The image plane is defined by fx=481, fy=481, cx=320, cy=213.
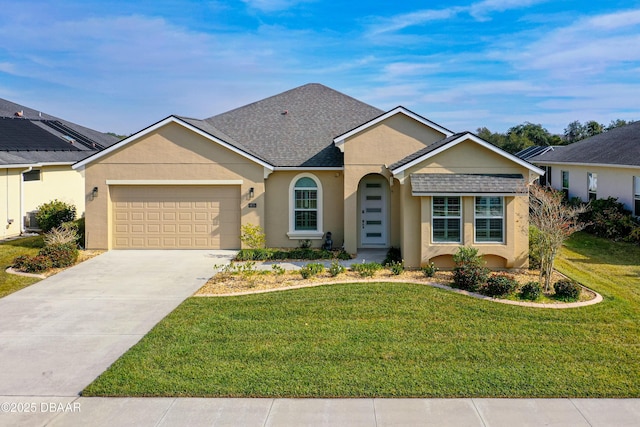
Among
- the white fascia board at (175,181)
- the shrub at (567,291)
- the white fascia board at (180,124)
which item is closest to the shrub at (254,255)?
the white fascia board at (175,181)

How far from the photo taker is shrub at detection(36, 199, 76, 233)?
19272mm

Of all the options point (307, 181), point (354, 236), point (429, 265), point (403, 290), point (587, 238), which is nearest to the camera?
point (403, 290)

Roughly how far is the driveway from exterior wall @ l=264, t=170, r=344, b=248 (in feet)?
7.72

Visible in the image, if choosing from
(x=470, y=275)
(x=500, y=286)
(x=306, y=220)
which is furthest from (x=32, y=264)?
(x=500, y=286)

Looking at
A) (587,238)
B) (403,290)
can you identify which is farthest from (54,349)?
(587,238)

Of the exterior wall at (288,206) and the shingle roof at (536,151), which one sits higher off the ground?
the shingle roof at (536,151)

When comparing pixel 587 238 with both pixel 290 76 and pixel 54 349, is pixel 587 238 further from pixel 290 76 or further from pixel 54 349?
pixel 54 349

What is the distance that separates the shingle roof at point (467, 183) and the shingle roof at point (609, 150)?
8.51 meters

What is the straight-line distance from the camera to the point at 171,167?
17.9 meters

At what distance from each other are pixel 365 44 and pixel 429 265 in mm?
13596

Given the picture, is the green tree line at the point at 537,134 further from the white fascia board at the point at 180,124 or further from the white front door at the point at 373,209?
the white fascia board at the point at 180,124

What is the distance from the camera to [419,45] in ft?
81.0

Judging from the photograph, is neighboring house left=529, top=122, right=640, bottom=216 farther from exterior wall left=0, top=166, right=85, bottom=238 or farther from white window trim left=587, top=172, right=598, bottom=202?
exterior wall left=0, top=166, right=85, bottom=238

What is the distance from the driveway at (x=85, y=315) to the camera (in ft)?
25.3
